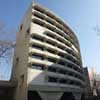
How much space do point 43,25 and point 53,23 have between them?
452 centimetres

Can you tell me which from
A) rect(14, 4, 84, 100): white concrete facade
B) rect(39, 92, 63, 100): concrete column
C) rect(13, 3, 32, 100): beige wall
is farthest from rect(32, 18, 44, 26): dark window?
rect(39, 92, 63, 100): concrete column

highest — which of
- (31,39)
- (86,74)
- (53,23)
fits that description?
(53,23)

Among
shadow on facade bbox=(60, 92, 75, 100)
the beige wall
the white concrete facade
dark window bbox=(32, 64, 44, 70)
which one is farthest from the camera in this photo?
shadow on facade bbox=(60, 92, 75, 100)

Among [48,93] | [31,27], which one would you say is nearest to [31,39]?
[31,27]

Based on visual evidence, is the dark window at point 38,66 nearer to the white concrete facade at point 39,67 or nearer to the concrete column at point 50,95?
the white concrete facade at point 39,67

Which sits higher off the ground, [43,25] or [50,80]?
[43,25]

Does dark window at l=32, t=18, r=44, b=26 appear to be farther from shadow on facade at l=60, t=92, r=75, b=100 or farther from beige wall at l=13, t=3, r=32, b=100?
shadow on facade at l=60, t=92, r=75, b=100

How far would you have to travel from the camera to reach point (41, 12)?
87.9 ft

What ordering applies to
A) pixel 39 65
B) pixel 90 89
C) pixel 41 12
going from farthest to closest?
Result: 1. pixel 90 89
2. pixel 41 12
3. pixel 39 65

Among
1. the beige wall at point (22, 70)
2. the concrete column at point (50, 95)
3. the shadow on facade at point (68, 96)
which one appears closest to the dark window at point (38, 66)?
the beige wall at point (22, 70)

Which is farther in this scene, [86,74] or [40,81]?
[86,74]

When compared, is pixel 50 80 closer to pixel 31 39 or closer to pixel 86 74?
pixel 31 39

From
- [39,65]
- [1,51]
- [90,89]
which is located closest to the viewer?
[1,51]


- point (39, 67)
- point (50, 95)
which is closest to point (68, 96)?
point (50, 95)
